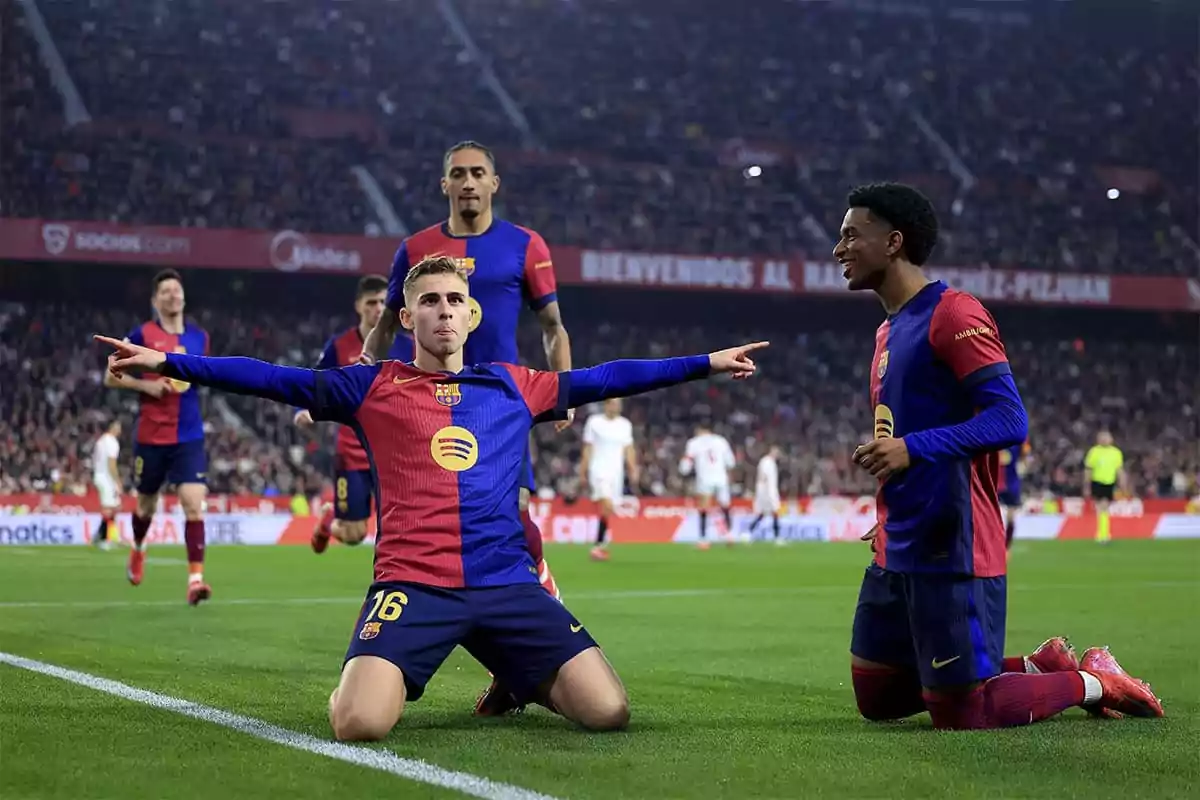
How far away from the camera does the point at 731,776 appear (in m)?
4.54

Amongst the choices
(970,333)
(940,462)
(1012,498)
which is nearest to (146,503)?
(940,462)

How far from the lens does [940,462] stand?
217 inches

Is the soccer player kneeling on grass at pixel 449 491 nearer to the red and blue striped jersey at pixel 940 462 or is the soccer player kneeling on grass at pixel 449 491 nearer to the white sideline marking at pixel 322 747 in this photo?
the white sideline marking at pixel 322 747

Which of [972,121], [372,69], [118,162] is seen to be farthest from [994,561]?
[972,121]

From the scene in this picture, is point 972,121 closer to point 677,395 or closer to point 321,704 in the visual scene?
point 677,395

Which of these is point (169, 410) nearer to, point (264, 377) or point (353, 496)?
point (353, 496)

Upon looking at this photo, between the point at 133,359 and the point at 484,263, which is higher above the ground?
the point at 484,263

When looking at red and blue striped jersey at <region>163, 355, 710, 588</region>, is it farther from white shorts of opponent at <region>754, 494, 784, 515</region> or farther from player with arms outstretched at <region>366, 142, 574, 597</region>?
white shorts of opponent at <region>754, 494, 784, 515</region>

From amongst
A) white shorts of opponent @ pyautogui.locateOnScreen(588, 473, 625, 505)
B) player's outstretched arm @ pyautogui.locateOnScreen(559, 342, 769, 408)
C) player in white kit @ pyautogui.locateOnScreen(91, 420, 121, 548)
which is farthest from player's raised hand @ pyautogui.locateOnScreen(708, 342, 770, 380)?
player in white kit @ pyautogui.locateOnScreen(91, 420, 121, 548)

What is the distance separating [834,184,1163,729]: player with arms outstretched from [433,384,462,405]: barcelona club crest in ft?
4.72

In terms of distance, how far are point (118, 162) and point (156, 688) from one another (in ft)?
89.1

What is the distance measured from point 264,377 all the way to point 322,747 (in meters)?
1.25

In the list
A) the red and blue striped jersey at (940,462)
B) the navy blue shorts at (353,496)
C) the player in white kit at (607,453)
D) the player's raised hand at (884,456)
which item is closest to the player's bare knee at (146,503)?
the navy blue shorts at (353,496)

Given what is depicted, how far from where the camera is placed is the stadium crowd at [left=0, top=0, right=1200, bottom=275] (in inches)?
1305
